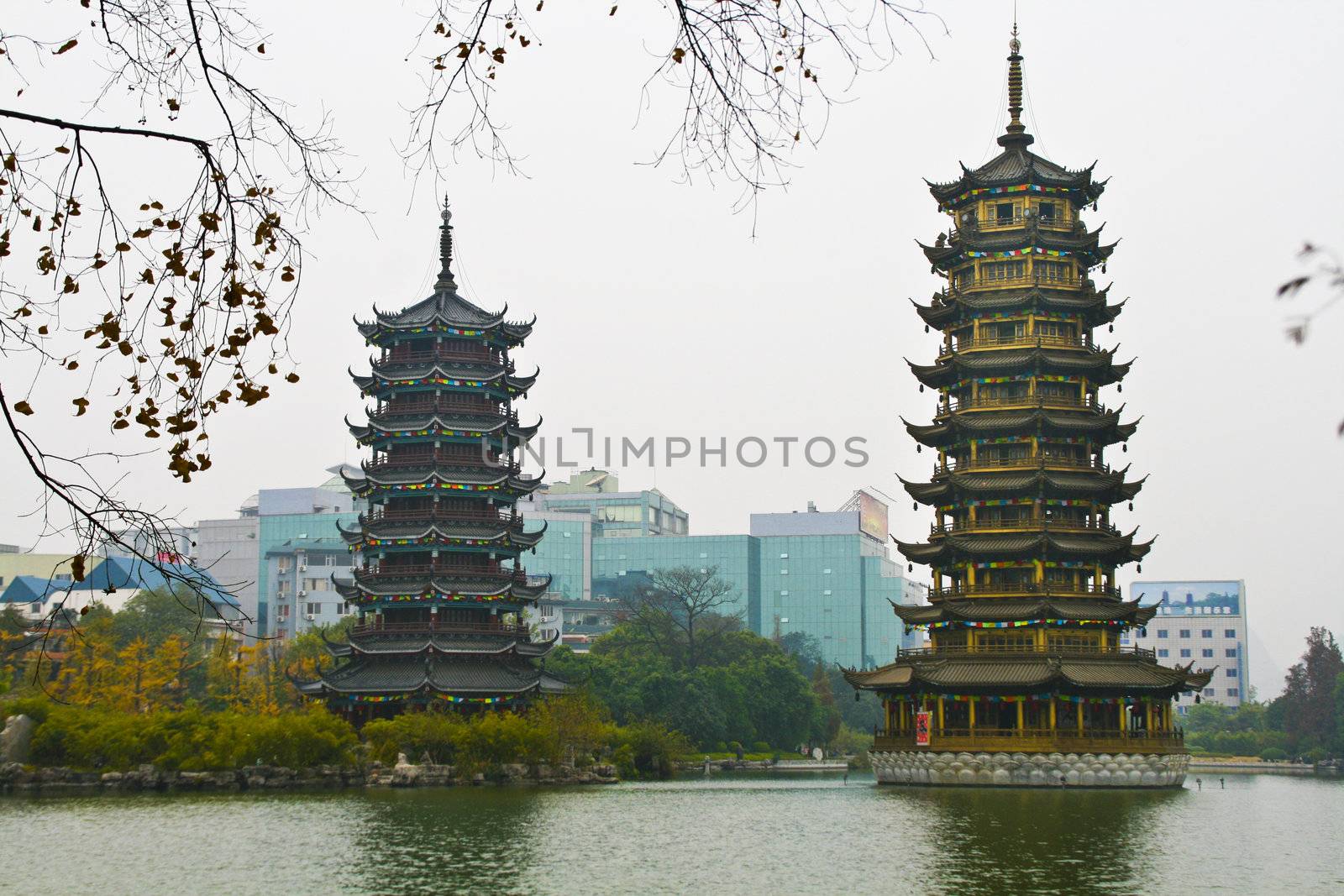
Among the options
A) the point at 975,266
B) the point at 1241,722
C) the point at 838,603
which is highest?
the point at 975,266

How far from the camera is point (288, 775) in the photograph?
54594 millimetres

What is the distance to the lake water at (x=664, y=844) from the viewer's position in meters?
29.2

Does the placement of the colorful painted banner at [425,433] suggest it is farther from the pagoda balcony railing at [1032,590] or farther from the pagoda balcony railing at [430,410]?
the pagoda balcony railing at [1032,590]

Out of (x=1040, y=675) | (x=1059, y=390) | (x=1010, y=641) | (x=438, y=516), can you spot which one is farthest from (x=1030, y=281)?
(x=438, y=516)

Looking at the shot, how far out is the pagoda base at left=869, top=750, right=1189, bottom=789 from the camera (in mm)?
54719

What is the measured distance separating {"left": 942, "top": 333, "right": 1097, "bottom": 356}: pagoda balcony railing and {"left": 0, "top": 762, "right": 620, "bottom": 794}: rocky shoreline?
26.9m

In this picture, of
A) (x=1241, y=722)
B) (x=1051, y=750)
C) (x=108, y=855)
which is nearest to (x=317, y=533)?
(x=1241, y=722)

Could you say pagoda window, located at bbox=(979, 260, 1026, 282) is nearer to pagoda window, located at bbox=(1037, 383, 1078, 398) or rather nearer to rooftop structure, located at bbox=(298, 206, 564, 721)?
pagoda window, located at bbox=(1037, 383, 1078, 398)

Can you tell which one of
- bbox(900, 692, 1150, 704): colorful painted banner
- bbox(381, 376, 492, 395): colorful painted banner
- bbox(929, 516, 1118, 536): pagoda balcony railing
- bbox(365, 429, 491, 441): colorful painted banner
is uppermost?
bbox(381, 376, 492, 395): colorful painted banner

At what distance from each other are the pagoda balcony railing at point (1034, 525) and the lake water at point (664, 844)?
37.0 ft

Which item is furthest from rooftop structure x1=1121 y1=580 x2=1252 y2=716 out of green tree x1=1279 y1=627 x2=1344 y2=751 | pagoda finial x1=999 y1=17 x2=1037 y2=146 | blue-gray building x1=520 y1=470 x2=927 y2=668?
pagoda finial x1=999 y1=17 x2=1037 y2=146

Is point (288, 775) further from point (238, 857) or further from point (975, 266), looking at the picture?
point (975, 266)

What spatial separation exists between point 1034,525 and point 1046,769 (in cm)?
996

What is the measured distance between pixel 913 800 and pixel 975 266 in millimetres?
24603
